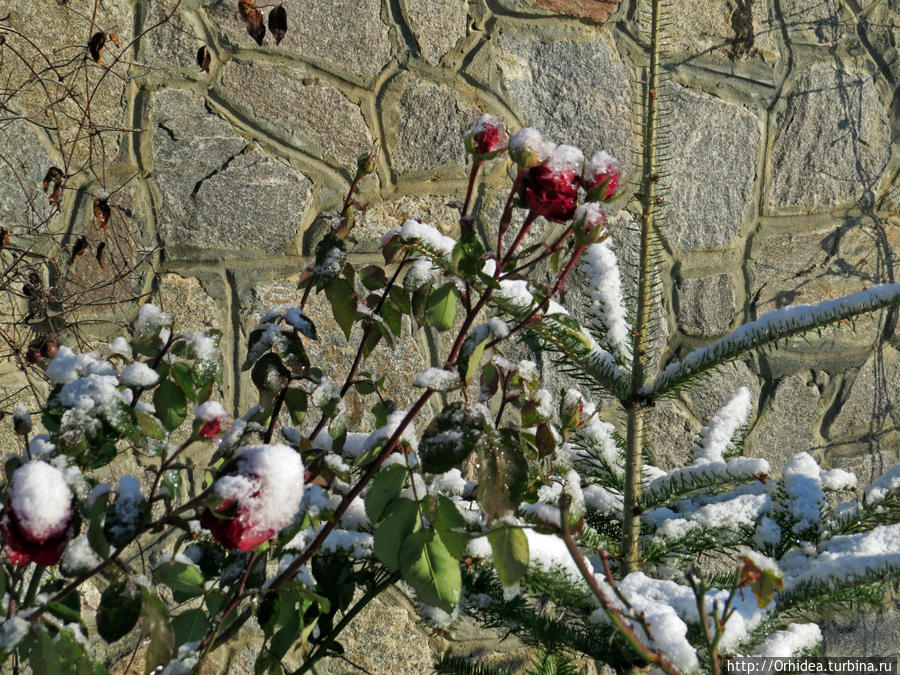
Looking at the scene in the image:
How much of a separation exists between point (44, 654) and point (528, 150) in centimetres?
51

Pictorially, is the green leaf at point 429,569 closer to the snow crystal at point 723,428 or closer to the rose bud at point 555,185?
the rose bud at point 555,185

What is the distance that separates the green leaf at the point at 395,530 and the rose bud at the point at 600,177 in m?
0.30

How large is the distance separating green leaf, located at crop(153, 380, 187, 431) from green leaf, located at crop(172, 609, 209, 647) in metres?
0.19

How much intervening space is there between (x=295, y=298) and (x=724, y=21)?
4.27 feet

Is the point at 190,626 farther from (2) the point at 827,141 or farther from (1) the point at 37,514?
(2) the point at 827,141

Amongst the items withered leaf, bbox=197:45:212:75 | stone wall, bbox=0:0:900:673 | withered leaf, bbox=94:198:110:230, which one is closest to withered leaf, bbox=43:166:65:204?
withered leaf, bbox=94:198:110:230

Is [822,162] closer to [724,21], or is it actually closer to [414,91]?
[724,21]

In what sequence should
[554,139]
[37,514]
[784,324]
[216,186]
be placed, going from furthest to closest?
[554,139] < [216,186] < [784,324] < [37,514]

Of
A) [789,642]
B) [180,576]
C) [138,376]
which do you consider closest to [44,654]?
[180,576]

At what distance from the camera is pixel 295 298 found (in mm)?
1759

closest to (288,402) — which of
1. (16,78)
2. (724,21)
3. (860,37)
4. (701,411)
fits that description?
(16,78)

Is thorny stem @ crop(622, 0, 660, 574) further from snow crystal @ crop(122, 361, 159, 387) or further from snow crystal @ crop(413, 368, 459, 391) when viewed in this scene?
snow crystal @ crop(122, 361, 159, 387)

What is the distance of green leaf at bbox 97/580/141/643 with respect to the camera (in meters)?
0.60

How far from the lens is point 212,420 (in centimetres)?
70
